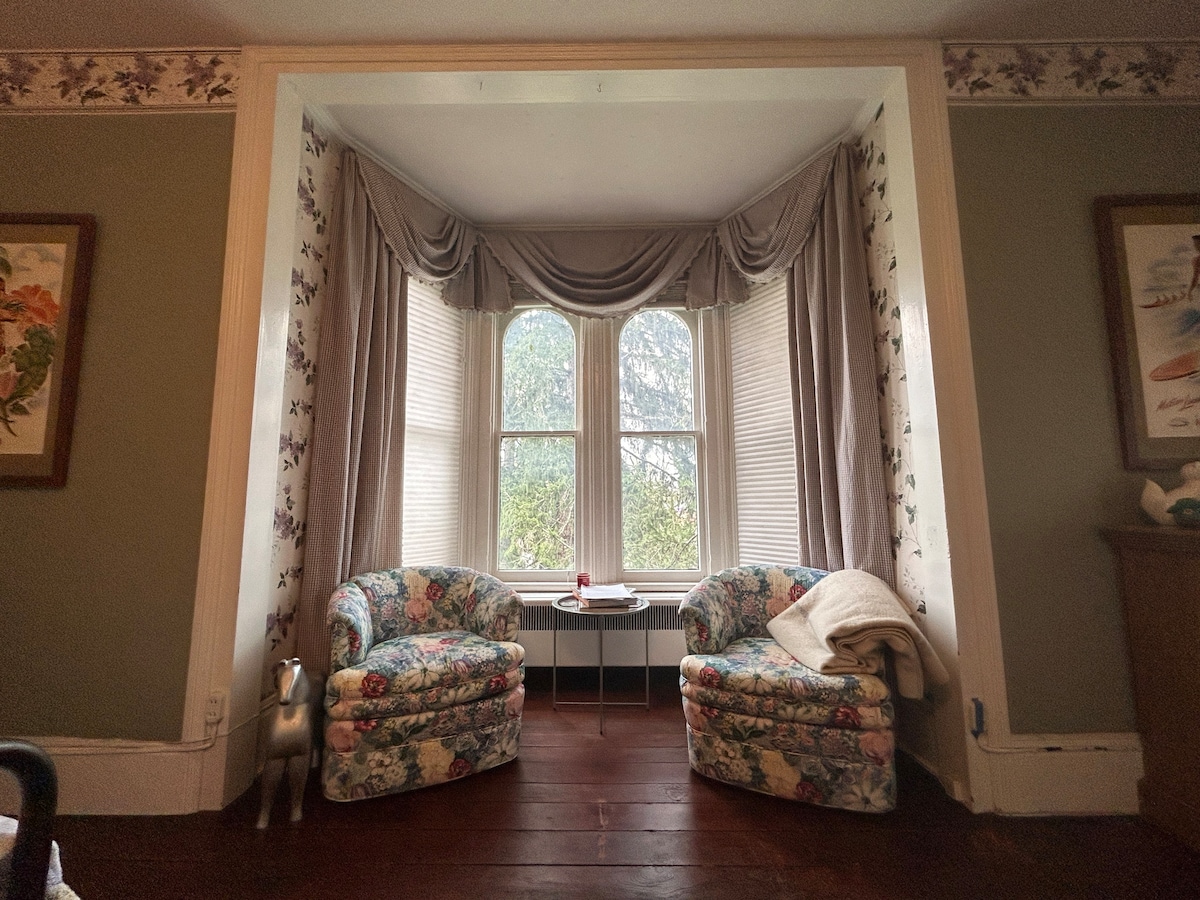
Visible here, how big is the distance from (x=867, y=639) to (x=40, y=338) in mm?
3242

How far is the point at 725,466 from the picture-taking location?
3.01 metres

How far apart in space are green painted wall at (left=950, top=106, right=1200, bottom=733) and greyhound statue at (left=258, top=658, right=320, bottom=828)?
2424 millimetres

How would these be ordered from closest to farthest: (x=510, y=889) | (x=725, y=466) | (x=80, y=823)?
1. (x=510, y=889)
2. (x=80, y=823)
3. (x=725, y=466)

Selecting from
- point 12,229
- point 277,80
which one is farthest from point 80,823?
point 277,80

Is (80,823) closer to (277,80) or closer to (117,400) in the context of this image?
(117,400)

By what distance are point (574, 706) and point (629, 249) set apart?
8.59ft

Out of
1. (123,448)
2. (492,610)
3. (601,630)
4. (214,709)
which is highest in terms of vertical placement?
(123,448)

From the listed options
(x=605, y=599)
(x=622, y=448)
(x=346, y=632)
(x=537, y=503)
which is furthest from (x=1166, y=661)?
(x=346, y=632)

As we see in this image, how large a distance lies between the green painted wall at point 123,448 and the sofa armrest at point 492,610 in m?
1.05

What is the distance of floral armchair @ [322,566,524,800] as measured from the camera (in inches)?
69.6

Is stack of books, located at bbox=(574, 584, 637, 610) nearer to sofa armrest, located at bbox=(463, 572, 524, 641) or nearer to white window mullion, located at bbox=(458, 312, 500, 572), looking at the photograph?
sofa armrest, located at bbox=(463, 572, 524, 641)

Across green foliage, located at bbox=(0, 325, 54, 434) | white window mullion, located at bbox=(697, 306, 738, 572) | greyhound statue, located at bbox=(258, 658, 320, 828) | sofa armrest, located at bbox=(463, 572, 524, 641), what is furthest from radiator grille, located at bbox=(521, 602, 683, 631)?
green foliage, located at bbox=(0, 325, 54, 434)

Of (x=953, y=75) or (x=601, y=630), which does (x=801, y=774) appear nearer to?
(x=601, y=630)

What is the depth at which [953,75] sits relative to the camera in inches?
Answer: 78.7
